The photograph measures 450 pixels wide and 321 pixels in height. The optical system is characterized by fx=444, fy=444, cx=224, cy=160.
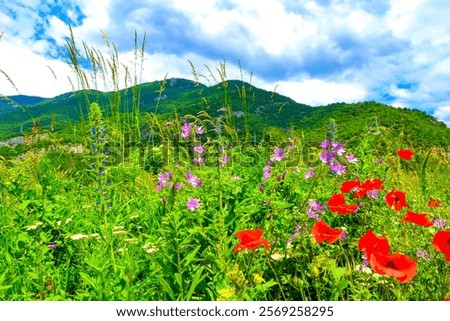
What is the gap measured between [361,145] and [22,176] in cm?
297

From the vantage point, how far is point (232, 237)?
2.50m

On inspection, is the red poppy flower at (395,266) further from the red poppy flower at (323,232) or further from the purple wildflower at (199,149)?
the purple wildflower at (199,149)

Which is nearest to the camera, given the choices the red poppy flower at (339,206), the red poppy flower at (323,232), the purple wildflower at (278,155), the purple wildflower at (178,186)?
the red poppy flower at (323,232)

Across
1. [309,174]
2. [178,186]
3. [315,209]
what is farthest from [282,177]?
[178,186]

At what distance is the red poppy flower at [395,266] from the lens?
168 centimetres

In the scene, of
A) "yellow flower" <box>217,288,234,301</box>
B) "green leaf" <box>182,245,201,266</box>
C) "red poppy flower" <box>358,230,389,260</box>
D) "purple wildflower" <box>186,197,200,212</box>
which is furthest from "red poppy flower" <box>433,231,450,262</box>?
"purple wildflower" <box>186,197,200,212</box>

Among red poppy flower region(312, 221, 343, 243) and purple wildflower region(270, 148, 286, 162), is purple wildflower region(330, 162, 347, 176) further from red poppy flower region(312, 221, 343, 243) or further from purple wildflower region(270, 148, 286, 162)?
red poppy flower region(312, 221, 343, 243)

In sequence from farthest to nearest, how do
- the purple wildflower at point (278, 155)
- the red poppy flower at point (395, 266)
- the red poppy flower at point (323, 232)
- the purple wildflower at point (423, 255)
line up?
the purple wildflower at point (278, 155)
the purple wildflower at point (423, 255)
the red poppy flower at point (323, 232)
the red poppy flower at point (395, 266)

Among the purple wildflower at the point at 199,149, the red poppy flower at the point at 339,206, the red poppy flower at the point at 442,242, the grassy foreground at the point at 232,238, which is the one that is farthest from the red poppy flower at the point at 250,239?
the purple wildflower at the point at 199,149

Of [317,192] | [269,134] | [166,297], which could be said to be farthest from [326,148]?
[269,134]

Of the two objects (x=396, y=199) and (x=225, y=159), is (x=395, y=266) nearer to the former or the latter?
(x=396, y=199)

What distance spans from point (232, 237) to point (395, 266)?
0.99 meters

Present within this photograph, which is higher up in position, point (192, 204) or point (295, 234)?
point (192, 204)
